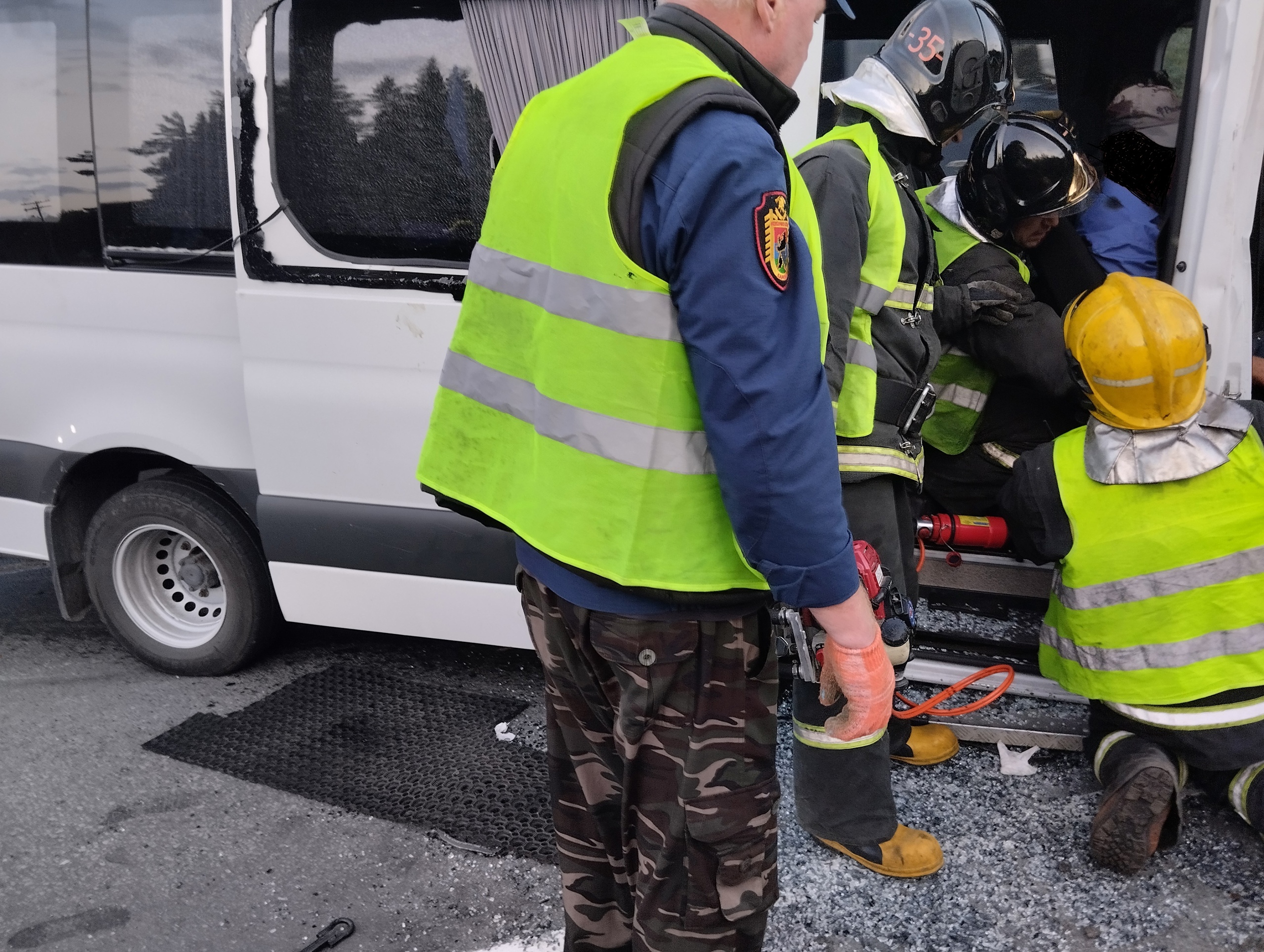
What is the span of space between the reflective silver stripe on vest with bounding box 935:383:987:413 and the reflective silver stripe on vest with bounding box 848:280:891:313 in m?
0.98

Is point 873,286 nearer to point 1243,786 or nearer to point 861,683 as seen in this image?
point 861,683

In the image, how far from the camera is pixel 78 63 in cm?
324

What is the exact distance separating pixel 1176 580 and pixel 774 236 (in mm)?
1720

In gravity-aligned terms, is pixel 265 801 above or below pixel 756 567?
below

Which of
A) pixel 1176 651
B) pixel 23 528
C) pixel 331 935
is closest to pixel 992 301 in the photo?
pixel 1176 651

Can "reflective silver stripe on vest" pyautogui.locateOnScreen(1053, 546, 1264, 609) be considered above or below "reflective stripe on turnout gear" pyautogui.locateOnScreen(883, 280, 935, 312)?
below

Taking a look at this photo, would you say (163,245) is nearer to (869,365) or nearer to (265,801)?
(265,801)

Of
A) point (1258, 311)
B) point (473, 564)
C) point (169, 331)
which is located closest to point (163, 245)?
point (169, 331)

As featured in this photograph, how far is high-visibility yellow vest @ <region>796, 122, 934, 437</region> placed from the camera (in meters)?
2.21

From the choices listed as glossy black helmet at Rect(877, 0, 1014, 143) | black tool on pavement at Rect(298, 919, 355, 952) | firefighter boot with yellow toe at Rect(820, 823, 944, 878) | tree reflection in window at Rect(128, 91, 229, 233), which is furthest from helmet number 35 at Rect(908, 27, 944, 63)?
black tool on pavement at Rect(298, 919, 355, 952)

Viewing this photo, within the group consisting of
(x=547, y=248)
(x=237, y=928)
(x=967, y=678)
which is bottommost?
(x=237, y=928)

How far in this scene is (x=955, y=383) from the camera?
3.16m

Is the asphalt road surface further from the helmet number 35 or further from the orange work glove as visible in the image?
the helmet number 35

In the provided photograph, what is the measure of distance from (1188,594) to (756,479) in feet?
5.40
